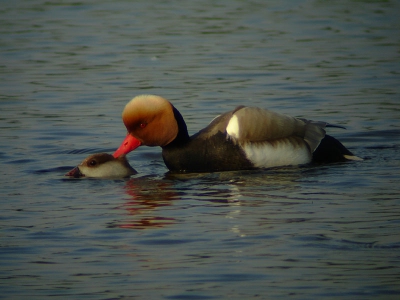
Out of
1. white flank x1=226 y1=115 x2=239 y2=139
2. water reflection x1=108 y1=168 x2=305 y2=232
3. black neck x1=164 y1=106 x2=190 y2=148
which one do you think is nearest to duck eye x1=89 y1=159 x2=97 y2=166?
water reflection x1=108 y1=168 x2=305 y2=232

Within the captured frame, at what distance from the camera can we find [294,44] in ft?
56.7

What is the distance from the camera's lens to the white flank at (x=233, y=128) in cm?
906

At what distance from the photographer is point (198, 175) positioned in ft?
29.6

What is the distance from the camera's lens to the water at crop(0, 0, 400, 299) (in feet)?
19.5

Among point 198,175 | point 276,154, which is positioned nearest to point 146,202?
point 198,175

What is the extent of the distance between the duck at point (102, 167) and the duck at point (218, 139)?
97 mm

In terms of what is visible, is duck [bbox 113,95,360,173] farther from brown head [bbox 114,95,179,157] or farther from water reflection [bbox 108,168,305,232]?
water reflection [bbox 108,168,305,232]

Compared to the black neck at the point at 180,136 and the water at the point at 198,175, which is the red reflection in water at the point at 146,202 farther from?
the black neck at the point at 180,136

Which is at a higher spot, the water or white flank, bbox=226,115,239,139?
white flank, bbox=226,115,239,139

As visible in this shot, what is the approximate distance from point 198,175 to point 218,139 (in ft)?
1.31

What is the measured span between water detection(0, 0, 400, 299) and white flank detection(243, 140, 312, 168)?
5.8 inches

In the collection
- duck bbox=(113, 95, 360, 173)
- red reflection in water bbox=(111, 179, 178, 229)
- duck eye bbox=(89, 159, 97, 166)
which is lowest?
red reflection in water bbox=(111, 179, 178, 229)

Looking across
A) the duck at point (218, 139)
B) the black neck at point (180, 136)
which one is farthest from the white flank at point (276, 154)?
the black neck at point (180, 136)

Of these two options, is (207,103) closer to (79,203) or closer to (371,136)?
(371,136)
